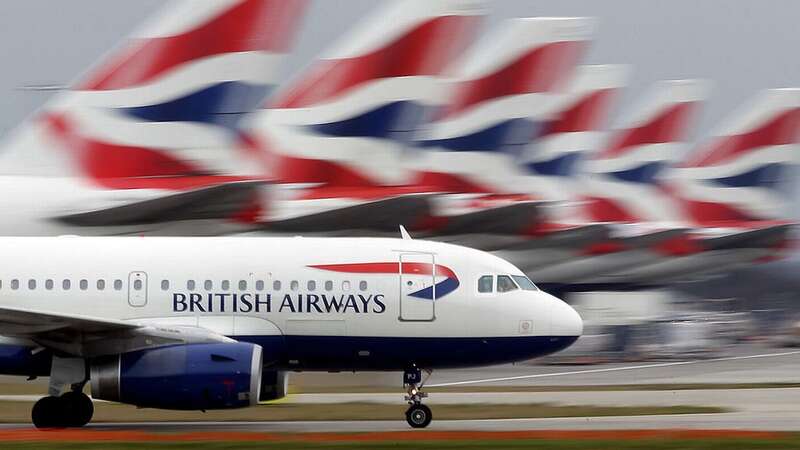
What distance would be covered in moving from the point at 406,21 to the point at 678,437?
20.7 meters

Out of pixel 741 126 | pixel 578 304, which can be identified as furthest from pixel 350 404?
pixel 741 126

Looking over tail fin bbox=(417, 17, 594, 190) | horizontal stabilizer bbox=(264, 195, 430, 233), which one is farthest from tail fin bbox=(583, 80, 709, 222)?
horizontal stabilizer bbox=(264, 195, 430, 233)

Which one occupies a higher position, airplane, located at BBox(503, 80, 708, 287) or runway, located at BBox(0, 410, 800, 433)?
airplane, located at BBox(503, 80, 708, 287)

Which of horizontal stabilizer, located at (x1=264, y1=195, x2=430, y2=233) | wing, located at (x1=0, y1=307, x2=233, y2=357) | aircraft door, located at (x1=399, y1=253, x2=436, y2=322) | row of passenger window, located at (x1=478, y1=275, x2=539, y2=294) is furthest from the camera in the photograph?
horizontal stabilizer, located at (x1=264, y1=195, x2=430, y2=233)

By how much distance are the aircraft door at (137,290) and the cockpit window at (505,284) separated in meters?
5.44

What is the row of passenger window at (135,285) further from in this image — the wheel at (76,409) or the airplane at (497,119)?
the airplane at (497,119)

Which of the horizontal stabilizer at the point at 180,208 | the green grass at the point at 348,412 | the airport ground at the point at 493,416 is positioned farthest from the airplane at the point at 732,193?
the green grass at the point at 348,412

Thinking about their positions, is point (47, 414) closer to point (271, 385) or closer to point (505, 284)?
point (271, 385)

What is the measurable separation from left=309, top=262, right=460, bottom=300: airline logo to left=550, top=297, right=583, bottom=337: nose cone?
158cm

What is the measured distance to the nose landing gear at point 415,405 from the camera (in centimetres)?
1997

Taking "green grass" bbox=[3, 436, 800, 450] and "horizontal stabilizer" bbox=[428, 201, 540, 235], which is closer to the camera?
"green grass" bbox=[3, 436, 800, 450]

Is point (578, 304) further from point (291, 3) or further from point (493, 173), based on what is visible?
point (291, 3)

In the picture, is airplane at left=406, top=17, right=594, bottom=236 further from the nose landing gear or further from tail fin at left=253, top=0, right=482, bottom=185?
the nose landing gear

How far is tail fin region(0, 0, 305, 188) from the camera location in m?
30.5
